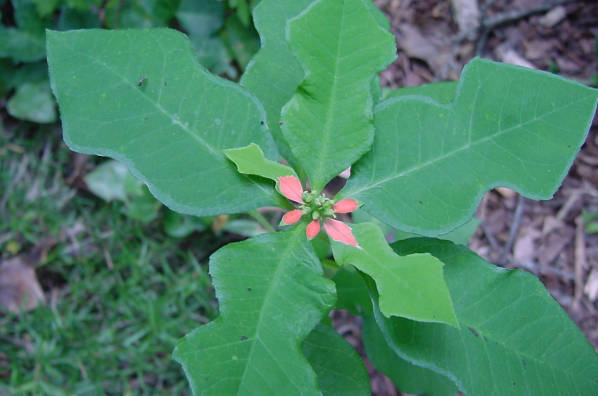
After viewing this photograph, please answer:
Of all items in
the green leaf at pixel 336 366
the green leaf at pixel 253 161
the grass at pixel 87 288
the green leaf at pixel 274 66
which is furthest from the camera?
the grass at pixel 87 288

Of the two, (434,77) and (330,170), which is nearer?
(330,170)

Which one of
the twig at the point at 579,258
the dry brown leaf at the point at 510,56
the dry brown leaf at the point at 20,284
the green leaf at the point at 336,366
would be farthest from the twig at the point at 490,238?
the dry brown leaf at the point at 20,284

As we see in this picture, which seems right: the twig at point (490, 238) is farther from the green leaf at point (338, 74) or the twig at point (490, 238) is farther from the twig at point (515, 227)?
the green leaf at point (338, 74)

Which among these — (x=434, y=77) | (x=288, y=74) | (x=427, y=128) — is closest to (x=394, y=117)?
(x=427, y=128)

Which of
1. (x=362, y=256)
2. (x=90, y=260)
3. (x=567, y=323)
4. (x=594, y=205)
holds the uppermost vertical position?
(x=362, y=256)

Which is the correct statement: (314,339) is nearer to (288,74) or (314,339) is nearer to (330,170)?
(330,170)

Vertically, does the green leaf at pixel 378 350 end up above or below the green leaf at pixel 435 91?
below
